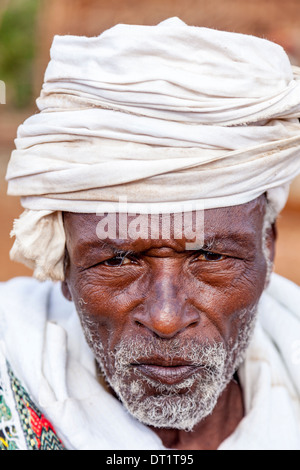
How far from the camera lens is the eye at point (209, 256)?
2.36 metres

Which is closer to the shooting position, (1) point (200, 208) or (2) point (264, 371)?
(1) point (200, 208)

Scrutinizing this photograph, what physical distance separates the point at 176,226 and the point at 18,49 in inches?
580

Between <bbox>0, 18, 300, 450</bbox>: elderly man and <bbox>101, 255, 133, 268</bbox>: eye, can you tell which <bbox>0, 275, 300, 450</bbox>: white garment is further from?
<bbox>101, 255, 133, 268</bbox>: eye

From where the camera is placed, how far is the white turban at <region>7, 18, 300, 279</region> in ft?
7.26

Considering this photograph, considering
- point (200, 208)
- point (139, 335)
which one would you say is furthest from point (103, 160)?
point (139, 335)

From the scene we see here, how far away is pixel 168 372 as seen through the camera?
229 cm

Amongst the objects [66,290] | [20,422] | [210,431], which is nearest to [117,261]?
[66,290]

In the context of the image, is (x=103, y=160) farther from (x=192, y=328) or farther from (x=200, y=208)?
(x=192, y=328)

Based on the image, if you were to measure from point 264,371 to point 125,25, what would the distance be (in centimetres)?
150

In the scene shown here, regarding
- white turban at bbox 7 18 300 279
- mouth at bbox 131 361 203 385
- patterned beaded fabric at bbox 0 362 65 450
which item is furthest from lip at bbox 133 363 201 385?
white turban at bbox 7 18 300 279

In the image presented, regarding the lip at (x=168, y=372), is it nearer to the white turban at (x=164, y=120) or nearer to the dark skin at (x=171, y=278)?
the dark skin at (x=171, y=278)

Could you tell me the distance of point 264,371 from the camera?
2.73 metres

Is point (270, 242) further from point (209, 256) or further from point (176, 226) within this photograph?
point (176, 226)

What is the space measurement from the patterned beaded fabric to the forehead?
0.58m
